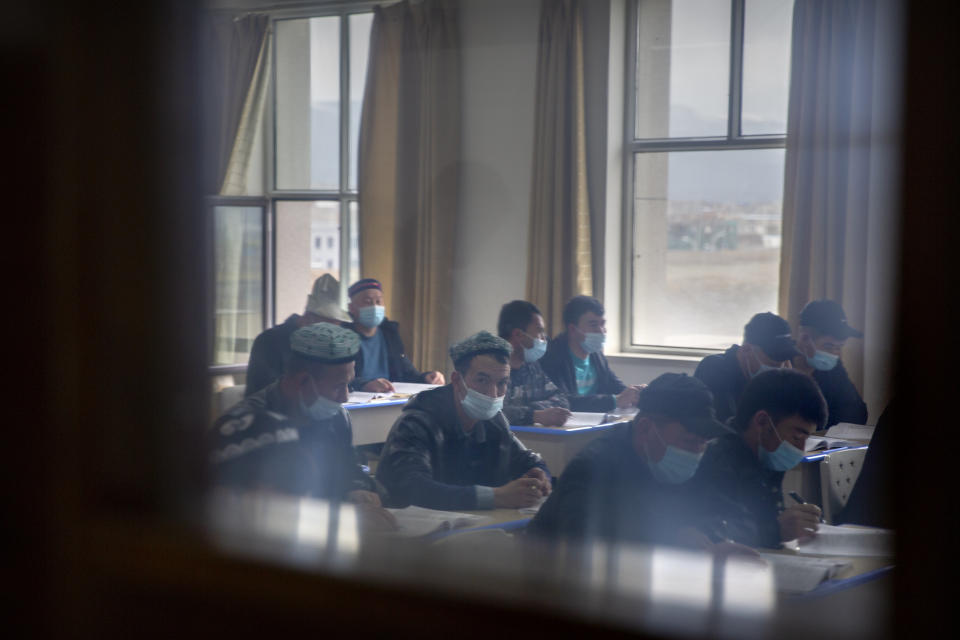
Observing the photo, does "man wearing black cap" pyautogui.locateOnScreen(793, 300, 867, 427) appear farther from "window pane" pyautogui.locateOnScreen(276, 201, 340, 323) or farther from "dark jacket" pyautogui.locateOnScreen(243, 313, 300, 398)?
"window pane" pyautogui.locateOnScreen(276, 201, 340, 323)

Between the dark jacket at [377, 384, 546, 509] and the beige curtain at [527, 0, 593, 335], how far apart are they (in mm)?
3254

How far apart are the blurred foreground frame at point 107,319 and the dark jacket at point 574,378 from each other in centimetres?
494

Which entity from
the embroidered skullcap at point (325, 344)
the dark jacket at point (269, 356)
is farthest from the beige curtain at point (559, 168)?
the embroidered skullcap at point (325, 344)

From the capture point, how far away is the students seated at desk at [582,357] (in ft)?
18.8

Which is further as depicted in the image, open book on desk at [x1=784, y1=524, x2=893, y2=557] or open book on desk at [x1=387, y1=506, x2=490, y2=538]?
open book on desk at [x1=784, y1=524, x2=893, y2=557]

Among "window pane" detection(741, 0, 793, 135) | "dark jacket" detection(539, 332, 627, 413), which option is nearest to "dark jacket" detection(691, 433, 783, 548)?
"dark jacket" detection(539, 332, 627, 413)

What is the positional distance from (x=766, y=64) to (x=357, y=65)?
3090 millimetres

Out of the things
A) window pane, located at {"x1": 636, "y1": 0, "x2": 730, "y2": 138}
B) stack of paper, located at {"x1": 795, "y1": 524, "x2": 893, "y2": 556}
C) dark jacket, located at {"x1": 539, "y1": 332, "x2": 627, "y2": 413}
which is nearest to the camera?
stack of paper, located at {"x1": 795, "y1": 524, "x2": 893, "y2": 556}

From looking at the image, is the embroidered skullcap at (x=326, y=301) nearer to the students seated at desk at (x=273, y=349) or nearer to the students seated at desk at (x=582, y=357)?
the students seated at desk at (x=273, y=349)

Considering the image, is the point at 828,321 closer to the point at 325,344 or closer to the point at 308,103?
the point at 325,344

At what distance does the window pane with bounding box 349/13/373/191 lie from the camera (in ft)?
25.8

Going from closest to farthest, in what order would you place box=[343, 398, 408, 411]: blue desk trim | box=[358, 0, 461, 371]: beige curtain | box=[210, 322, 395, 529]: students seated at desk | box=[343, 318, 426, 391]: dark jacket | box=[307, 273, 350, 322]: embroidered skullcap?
1. box=[210, 322, 395, 529]: students seated at desk
2. box=[343, 398, 408, 411]: blue desk trim
3. box=[307, 273, 350, 322]: embroidered skullcap
4. box=[343, 318, 426, 391]: dark jacket
5. box=[358, 0, 461, 371]: beige curtain

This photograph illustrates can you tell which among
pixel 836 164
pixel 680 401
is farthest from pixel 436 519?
pixel 836 164

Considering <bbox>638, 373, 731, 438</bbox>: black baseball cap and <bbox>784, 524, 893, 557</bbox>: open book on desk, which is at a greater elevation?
<bbox>638, 373, 731, 438</bbox>: black baseball cap
